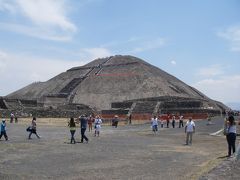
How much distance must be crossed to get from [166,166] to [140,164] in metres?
1.01

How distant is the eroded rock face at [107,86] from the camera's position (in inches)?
3430

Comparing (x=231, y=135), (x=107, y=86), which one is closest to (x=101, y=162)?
(x=231, y=135)

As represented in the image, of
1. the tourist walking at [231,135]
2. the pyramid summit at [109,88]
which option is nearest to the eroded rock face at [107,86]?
the pyramid summit at [109,88]

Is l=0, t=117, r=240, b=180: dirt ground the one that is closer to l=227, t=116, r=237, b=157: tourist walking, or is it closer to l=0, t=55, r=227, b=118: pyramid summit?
l=227, t=116, r=237, b=157: tourist walking

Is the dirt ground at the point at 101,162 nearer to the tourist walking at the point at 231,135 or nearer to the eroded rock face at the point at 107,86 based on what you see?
the tourist walking at the point at 231,135

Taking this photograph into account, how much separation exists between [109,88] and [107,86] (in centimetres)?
129

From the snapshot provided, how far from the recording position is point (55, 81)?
4409 inches

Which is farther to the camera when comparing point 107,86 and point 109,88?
point 107,86

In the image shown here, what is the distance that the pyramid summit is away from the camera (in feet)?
271

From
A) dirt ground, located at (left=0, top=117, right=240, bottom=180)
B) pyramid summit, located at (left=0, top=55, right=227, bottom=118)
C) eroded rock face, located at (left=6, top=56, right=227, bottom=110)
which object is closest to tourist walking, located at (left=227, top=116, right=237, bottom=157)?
dirt ground, located at (left=0, top=117, right=240, bottom=180)

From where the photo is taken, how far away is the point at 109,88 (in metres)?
93.8

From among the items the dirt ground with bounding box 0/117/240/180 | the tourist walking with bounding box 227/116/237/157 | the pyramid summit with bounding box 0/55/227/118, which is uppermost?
the pyramid summit with bounding box 0/55/227/118

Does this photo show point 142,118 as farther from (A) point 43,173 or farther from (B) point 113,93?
(A) point 43,173

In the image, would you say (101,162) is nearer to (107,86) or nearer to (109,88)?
(109,88)
